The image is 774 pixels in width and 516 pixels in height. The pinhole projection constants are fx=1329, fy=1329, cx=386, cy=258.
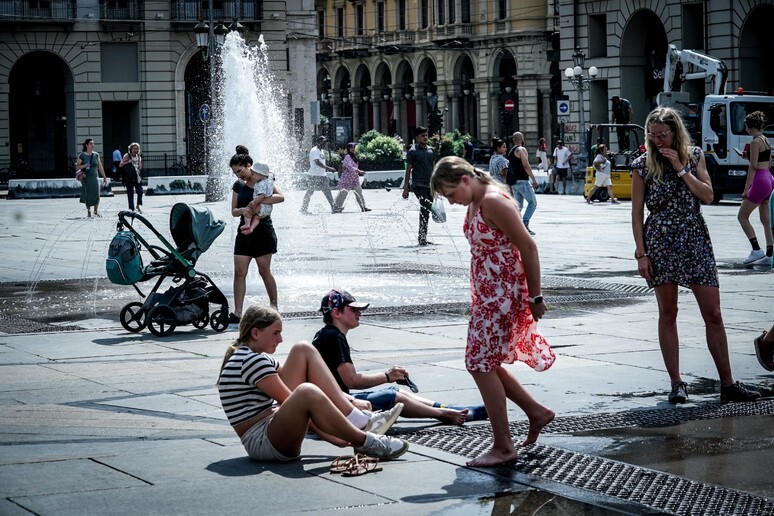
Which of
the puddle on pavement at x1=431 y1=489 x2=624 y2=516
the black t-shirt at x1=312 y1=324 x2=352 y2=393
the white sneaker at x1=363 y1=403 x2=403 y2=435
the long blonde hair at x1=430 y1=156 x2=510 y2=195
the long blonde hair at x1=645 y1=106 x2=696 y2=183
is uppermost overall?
the long blonde hair at x1=645 y1=106 x2=696 y2=183

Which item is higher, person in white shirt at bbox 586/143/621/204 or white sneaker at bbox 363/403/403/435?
person in white shirt at bbox 586/143/621/204

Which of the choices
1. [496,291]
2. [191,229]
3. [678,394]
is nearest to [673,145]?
[678,394]

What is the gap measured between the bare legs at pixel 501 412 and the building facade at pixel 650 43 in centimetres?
3947

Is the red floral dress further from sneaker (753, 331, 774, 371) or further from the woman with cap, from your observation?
the woman with cap

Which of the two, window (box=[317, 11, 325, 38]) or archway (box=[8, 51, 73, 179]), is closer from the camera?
archway (box=[8, 51, 73, 179])

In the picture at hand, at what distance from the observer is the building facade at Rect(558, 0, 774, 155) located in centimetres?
4481

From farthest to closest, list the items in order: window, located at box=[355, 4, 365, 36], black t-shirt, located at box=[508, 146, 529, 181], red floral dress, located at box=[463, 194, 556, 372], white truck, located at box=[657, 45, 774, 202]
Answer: window, located at box=[355, 4, 365, 36] < white truck, located at box=[657, 45, 774, 202] < black t-shirt, located at box=[508, 146, 529, 181] < red floral dress, located at box=[463, 194, 556, 372]

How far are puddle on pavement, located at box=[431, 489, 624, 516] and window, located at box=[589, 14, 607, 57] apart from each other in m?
48.2

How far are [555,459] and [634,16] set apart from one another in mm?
45886

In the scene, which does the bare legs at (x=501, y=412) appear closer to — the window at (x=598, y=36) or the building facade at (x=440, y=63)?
the window at (x=598, y=36)

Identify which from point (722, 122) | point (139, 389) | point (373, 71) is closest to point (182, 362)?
point (139, 389)

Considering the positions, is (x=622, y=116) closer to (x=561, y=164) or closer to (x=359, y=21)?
(x=561, y=164)

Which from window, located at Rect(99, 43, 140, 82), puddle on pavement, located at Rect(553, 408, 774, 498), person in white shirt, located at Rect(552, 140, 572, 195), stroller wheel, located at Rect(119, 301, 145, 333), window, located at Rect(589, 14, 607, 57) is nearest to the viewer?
puddle on pavement, located at Rect(553, 408, 774, 498)

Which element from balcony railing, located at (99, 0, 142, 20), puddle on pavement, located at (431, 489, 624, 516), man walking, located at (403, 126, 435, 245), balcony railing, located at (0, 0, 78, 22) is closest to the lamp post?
balcony railing, located at (99, 0, 142, 20)
